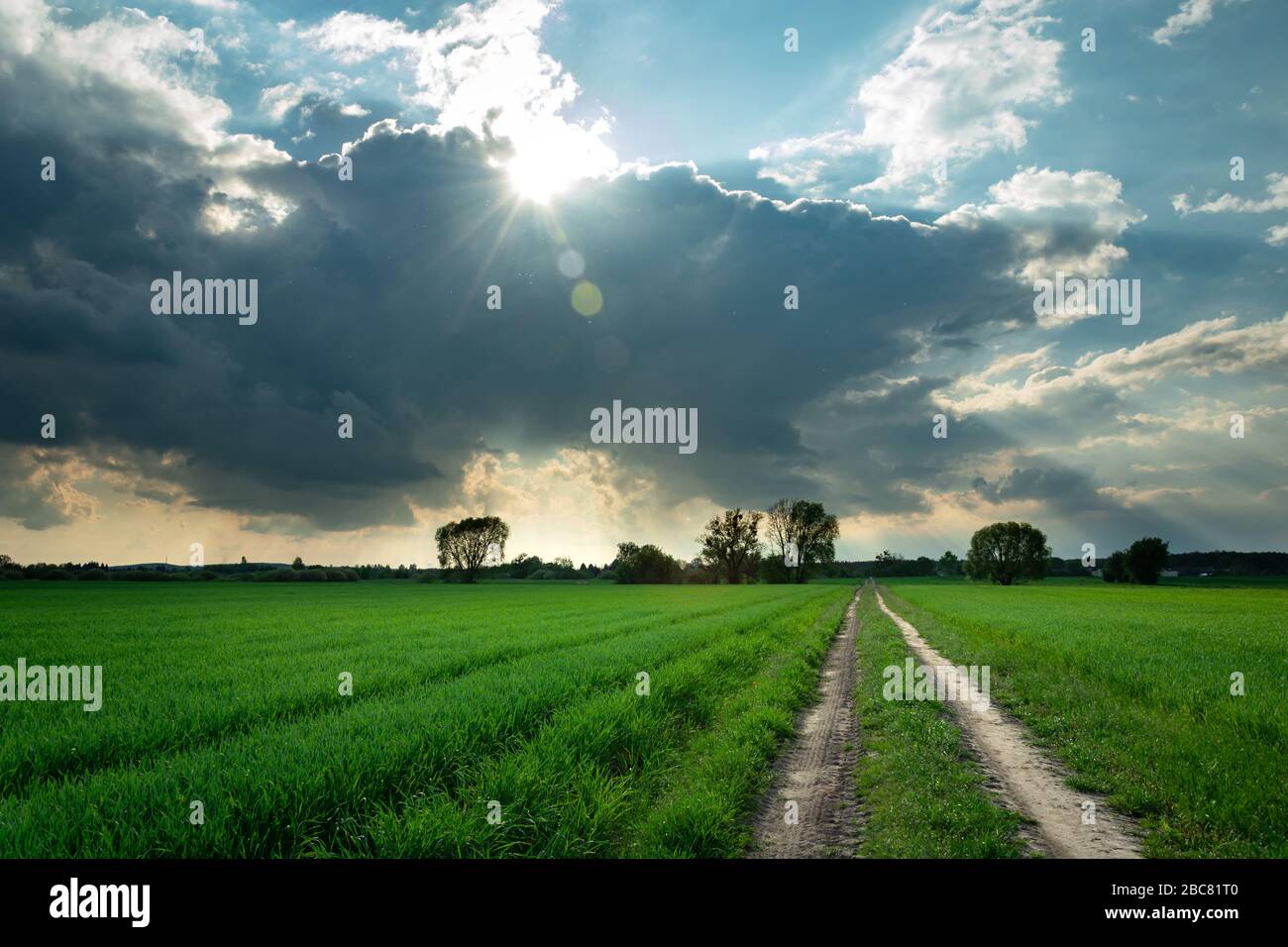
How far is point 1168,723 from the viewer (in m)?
9.72

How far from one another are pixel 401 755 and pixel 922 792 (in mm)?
6098

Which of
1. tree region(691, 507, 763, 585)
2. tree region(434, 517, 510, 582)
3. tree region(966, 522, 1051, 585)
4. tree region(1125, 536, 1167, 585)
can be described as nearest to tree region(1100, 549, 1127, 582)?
tree region(1125, 536, 1167, 585)

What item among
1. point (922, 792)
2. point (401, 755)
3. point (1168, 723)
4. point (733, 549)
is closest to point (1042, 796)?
point (922, 792)

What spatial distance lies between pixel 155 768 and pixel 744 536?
12910 centimetres

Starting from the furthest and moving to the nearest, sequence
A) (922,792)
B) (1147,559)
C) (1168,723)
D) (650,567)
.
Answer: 1. (650,567)
2. (1147,559)
3. (1168,723)
4. (922,792)

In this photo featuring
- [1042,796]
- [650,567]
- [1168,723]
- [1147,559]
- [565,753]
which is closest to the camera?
[1042,796]

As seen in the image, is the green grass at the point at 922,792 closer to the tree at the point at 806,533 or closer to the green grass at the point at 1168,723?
the green grass at the point at 1168,723

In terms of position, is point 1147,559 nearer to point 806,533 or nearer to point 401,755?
point 806,533

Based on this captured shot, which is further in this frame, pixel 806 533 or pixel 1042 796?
pixel 806 533

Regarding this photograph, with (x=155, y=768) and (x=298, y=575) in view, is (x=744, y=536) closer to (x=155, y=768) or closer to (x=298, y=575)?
(x=298, y=575)

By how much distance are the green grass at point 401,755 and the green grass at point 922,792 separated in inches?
54.7

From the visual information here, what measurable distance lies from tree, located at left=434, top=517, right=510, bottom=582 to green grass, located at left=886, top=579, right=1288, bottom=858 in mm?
127554

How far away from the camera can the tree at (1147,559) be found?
131 m

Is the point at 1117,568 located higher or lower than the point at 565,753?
lower
